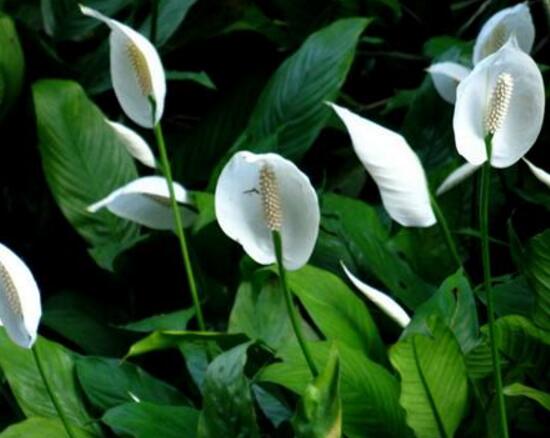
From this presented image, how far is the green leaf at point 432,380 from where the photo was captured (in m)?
0.92

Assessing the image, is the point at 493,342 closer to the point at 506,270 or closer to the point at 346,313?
the point at 346,313

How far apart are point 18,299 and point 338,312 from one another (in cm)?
33

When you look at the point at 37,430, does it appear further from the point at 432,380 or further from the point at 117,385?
the point at 432,380

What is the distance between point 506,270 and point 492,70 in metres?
0.62

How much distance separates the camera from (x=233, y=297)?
130 centimetres

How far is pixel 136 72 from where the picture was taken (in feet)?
3.51

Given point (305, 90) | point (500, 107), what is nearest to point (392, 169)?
point (500, 107)

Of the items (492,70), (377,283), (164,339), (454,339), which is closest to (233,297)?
(377,283)

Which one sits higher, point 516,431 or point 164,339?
point 164,339

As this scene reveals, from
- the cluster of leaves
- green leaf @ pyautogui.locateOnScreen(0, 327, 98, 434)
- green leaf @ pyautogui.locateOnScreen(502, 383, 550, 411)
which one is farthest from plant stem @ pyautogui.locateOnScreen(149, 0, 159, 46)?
green leaf @ pyautogui.locateOnScreen(502, 383, 550, 411)

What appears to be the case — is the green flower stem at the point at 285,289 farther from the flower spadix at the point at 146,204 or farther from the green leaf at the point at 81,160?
the green leaf at the point at 81,160

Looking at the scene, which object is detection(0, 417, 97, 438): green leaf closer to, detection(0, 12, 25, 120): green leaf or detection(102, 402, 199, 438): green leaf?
detection(102, 402, 199, 438): green leaf

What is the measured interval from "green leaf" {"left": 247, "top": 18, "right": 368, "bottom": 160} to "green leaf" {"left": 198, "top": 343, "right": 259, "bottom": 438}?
0.55 meters

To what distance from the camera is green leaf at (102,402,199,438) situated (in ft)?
3.25
